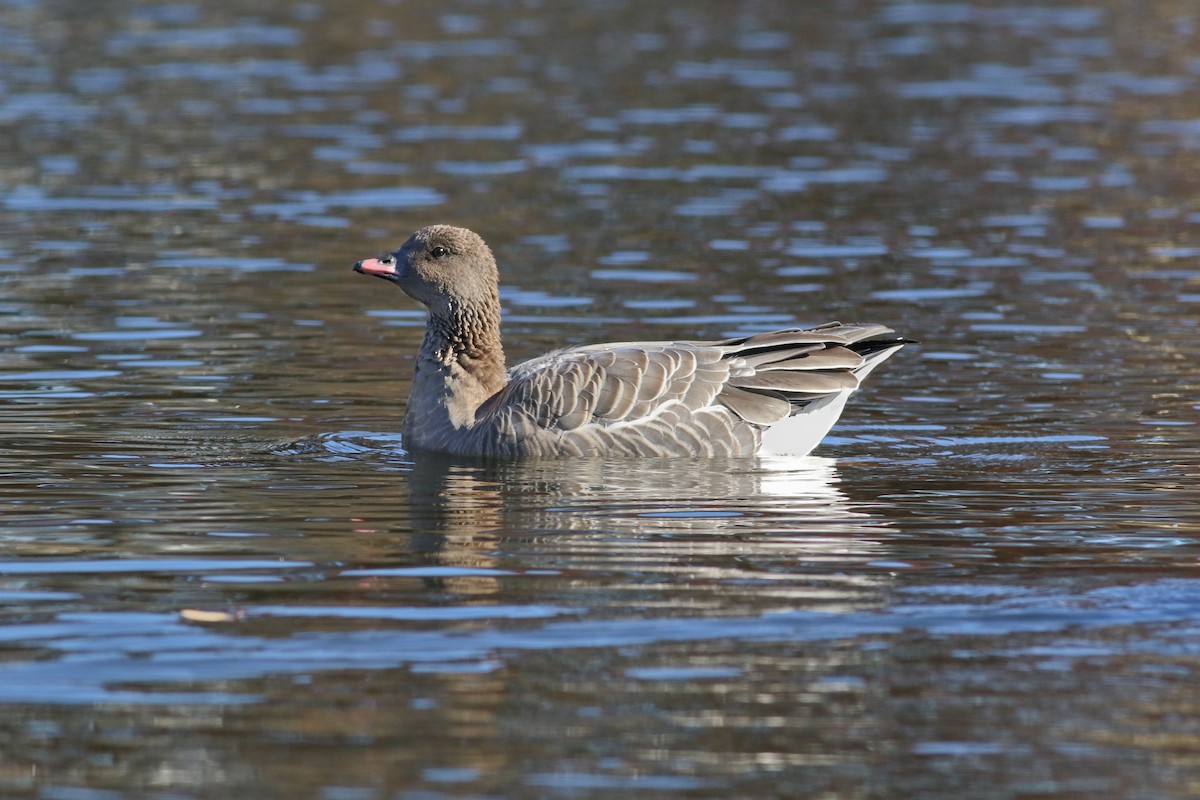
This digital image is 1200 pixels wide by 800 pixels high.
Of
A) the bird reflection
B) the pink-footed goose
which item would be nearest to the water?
the bird reflection

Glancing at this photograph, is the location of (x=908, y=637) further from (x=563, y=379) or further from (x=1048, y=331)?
(x=1048, y=331)

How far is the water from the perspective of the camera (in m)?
7.69

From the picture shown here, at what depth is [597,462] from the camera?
43.7 feet

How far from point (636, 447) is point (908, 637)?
4849mm

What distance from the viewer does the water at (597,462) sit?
7.69 m

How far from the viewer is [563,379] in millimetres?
13398

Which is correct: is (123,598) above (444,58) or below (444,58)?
below

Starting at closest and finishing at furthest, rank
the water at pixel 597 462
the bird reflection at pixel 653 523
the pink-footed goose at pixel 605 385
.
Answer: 1. the water at pixel 597 462
2. the bird reflection at pixel 653 523
3. the pink-footed goose at pixel 605 385

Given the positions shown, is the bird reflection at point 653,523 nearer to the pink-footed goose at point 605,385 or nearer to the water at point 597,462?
the water at point 597,462

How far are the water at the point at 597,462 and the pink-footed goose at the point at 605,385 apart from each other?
0.93ft

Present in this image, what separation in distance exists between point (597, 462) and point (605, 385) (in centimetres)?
54

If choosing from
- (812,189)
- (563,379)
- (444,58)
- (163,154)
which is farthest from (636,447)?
(444,58)

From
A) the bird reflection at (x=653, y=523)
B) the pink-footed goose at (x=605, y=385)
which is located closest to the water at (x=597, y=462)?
the bird reflection at (x=653, y=523)

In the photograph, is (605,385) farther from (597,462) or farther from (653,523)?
(653,523)
